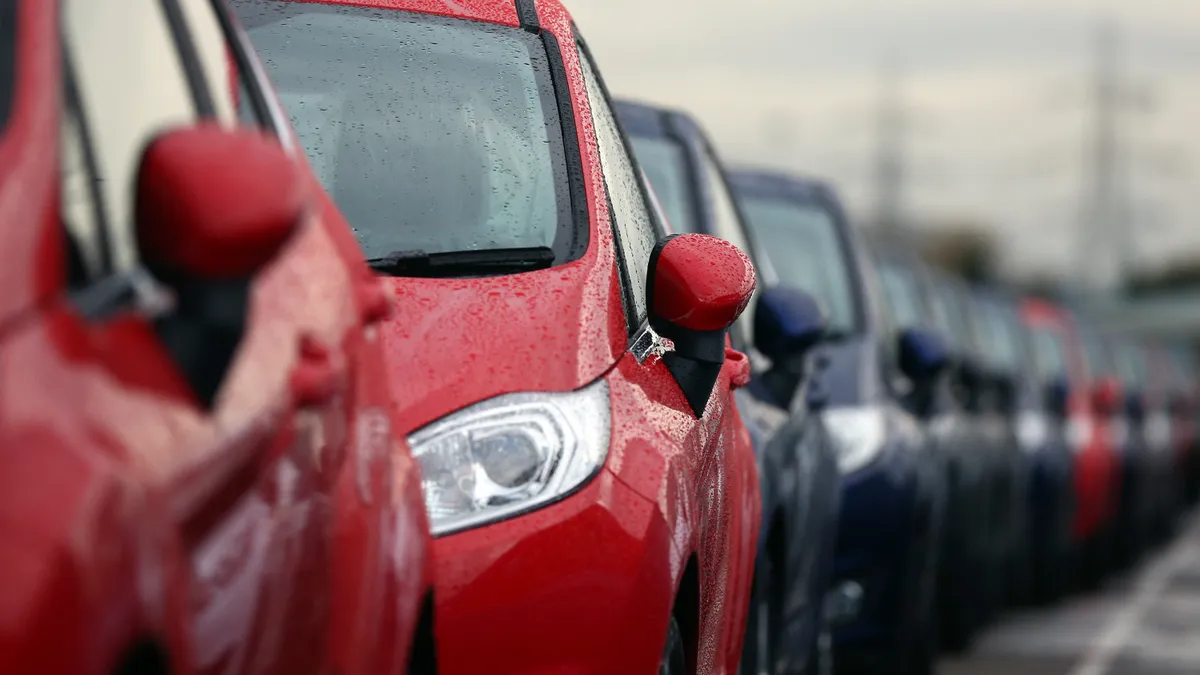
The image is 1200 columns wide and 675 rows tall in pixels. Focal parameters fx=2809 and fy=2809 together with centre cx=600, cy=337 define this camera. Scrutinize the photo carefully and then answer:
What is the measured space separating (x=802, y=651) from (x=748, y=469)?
1.58 m

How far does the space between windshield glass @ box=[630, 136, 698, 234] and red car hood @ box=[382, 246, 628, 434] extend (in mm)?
2984

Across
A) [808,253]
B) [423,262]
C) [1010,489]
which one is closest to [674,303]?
[423,262]

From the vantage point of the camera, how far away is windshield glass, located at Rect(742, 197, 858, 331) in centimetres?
1094

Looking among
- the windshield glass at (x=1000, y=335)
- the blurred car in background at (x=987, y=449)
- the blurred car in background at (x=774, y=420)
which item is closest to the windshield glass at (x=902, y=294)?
the blurred car in background at (x=987, y=449)

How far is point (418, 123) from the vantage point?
5.41 metres

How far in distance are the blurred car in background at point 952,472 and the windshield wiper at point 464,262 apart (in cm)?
675

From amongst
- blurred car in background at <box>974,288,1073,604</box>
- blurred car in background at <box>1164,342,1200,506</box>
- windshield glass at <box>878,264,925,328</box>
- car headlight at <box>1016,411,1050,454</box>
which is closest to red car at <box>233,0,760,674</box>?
windshield glass at <box>878,264,925,328</box>

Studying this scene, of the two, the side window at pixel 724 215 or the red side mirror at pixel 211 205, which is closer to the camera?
the red side mirror at pixel 211 205

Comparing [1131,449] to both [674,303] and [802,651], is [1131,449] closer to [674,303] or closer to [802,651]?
[802,651]

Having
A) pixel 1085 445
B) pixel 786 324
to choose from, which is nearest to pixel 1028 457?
pixel 1085 445

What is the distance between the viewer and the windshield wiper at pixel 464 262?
5.00 meters

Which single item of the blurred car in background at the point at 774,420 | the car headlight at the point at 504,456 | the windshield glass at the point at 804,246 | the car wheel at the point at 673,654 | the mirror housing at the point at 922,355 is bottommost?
the mirror housing at the point at 922,355

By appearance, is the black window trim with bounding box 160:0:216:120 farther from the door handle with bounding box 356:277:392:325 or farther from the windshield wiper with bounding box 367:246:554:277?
the windshield wiper with bounding box 367:246:554:277

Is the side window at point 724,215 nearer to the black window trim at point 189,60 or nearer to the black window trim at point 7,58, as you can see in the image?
the black window trim at point 189,60
